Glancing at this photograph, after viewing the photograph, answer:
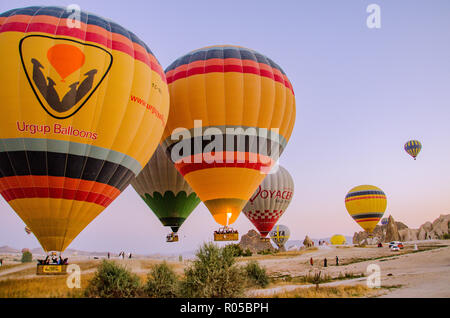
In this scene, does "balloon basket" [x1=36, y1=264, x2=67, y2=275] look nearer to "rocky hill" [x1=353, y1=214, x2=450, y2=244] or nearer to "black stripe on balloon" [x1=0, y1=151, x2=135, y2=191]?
"black stripe on balloon" [x1=0, y1=151, x2=135, y2=191]

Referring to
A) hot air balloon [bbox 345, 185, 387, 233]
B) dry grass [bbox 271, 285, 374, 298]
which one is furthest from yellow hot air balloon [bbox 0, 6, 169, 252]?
hot air balloon [bbox 345, 185, 387, 233]

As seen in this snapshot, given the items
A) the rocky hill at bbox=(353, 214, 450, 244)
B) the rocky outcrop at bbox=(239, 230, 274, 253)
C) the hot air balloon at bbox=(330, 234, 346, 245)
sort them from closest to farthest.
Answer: the rocky hill at bbox=(353, 214, 450, 244), the rocky outcrop at bbox=(239, 230, 274, 253), the hot air balloon at bbox=(330, 234, 346, 245)

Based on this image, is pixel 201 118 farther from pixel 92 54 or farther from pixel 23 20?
pixel 23 20

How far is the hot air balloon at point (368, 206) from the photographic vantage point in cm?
4219

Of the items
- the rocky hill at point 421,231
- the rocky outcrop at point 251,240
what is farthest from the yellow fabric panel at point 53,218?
the rocky outcrop at point 251,240

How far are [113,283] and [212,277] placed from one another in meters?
3.13

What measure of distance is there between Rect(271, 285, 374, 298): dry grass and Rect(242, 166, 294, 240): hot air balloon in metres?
18.3

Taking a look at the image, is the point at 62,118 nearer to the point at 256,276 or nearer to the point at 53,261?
the point at 53,261

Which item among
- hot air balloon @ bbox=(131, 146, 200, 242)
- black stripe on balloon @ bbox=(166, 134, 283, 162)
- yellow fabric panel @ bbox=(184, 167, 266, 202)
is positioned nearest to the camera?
black stripe on balloon @ bbox=(166, 134, 283, 162)

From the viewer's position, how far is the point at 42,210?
36.9 ft

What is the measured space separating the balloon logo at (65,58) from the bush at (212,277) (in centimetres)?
718

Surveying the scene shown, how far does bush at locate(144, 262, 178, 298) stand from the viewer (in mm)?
11281

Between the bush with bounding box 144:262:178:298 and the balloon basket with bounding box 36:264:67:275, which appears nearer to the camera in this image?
the balloon basket with bounding box 36:264:67:275
